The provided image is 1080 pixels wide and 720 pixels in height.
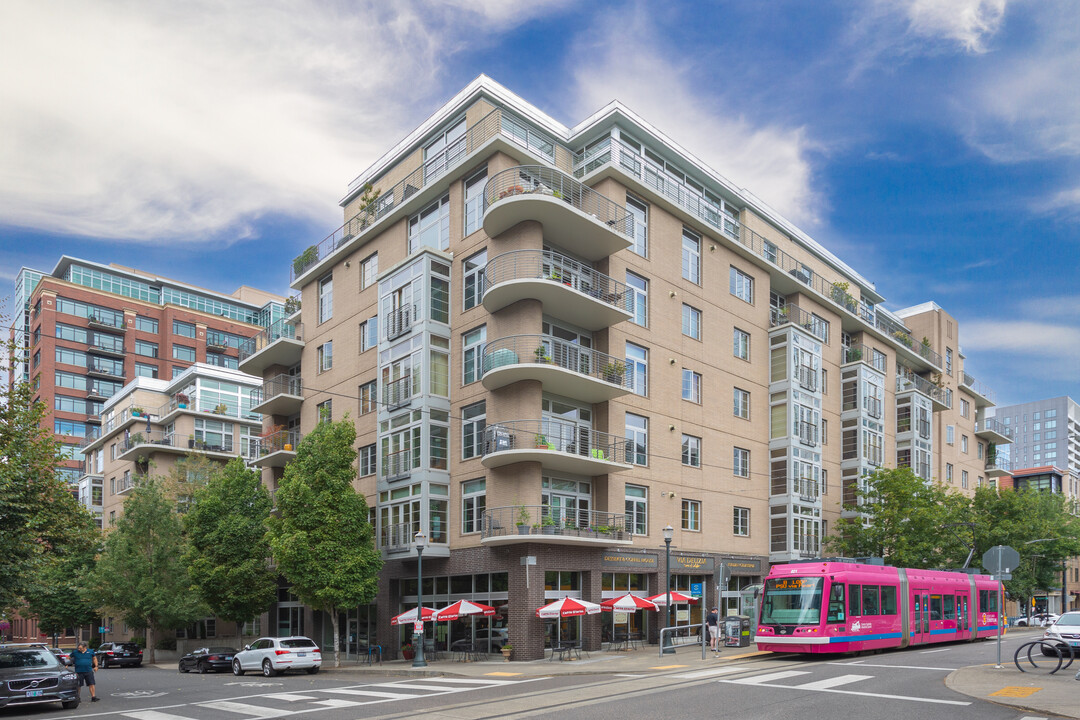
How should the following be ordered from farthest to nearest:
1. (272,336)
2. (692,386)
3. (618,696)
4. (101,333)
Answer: (101,333), (272,336), (692,386), (618,696)

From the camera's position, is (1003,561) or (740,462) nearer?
(1003,561)

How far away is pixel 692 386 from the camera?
126ft

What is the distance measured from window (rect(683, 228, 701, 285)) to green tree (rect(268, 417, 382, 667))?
1698cm

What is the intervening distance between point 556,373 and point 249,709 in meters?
15.9

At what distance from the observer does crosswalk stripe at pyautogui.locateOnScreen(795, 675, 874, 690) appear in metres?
18.0

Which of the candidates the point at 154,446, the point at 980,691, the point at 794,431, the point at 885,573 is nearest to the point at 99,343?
the point at 154,446

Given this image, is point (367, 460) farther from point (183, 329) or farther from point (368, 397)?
point (183, 329)

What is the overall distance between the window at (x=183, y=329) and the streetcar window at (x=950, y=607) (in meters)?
82.8

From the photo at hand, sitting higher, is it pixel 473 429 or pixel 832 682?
pixel 473 429

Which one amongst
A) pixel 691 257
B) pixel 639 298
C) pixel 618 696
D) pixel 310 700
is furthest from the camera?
pixel 691 257

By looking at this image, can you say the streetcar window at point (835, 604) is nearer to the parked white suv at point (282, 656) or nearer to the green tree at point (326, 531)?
the green tree at point (326, 531)

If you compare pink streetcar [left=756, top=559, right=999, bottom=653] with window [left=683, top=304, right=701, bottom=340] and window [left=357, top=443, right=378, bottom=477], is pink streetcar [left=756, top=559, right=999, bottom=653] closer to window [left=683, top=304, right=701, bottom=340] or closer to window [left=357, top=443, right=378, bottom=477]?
window [left=683, top=304, right=701, bottom=340]

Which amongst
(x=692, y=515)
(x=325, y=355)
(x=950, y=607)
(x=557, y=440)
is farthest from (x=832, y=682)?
(x=325, y=355)

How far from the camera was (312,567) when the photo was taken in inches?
1228
